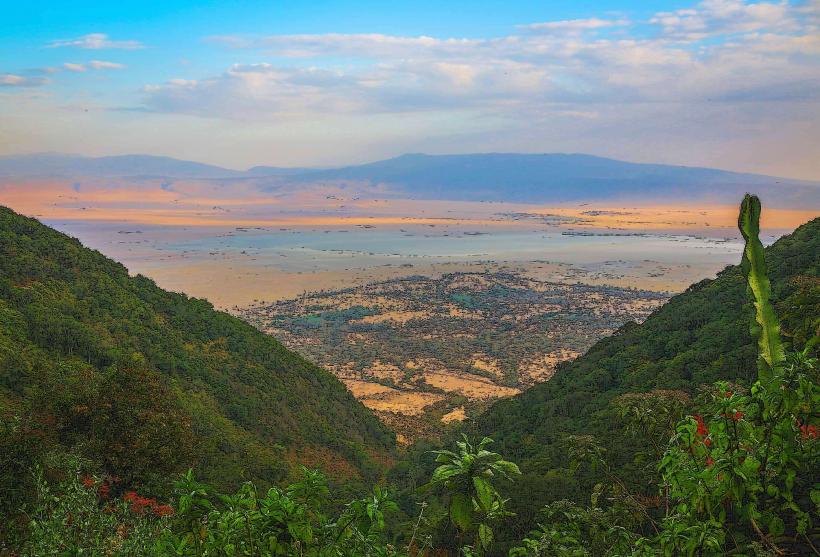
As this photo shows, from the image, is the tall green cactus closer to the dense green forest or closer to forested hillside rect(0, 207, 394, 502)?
the dense green forest

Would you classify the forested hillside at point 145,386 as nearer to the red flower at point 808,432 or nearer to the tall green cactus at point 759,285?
the tall green cactus at point 759,285

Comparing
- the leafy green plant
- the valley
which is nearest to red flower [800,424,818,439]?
the leafy green plant

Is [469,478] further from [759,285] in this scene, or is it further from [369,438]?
[369,438]

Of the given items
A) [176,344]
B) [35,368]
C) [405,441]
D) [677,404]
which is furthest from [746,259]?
[405,441]

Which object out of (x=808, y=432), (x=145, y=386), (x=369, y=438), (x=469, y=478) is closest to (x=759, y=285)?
(x=808, y=432)

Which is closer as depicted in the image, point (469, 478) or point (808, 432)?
point (469, 478)
